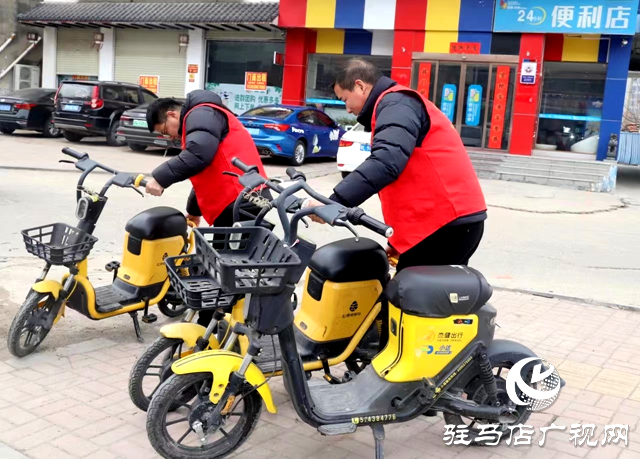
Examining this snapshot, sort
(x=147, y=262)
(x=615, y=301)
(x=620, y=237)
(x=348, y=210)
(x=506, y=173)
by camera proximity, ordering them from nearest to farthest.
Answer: (x=348, y=210)
(x=147, y=262)
(x=615, y=301)
(x=620, y=237)
(x=506, y=173)

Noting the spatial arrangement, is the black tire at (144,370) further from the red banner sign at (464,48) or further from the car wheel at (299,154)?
the red banner sign at (464,48)

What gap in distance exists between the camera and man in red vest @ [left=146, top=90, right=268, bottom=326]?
14.1ft

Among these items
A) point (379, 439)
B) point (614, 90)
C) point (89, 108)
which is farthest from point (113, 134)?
point (379, 439)

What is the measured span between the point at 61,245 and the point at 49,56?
2321 cm

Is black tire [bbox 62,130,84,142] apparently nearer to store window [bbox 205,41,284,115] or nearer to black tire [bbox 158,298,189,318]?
store window [bbox 205,41,284,115]

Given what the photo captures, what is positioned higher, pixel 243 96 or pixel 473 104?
pixel 473 104

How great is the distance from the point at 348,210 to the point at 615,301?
452 centimetres

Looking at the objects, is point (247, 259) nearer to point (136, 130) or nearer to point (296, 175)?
point (296, 175)

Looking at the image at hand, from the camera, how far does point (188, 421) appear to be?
304 cm

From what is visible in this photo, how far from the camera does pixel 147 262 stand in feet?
15.9

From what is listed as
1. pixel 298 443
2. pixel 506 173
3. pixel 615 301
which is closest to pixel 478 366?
pixel 298 443

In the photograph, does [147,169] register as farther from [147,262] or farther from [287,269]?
[287,269]

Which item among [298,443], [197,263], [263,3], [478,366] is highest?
[263,3]

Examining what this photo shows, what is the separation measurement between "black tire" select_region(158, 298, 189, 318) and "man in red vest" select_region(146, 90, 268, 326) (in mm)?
983
